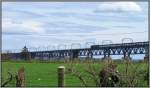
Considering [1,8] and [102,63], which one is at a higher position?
[1,8]

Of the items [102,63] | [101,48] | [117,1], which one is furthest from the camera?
[102,63]

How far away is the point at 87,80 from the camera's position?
502 centimetres

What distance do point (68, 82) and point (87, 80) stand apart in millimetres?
1424

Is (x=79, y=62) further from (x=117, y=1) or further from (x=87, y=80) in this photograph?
→ (x=117, y=1)

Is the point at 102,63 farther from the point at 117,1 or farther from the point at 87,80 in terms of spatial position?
the point at 117,1

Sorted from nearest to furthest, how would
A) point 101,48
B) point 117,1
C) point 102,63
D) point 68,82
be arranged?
→ point 117,1 → point 101,48 → point 102,63 → point 68,82

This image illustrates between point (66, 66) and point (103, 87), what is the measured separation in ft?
1.65

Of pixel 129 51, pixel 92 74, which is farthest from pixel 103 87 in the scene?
pixel 129 51

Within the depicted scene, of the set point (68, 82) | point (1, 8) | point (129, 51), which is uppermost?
point (1, 8)

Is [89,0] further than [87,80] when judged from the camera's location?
No

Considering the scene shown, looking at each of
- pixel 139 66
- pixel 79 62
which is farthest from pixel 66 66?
pixel 139 66

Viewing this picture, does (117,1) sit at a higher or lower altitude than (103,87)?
higher

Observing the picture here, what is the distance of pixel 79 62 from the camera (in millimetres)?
5082

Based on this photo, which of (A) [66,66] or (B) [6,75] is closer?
(A) [66,66]
